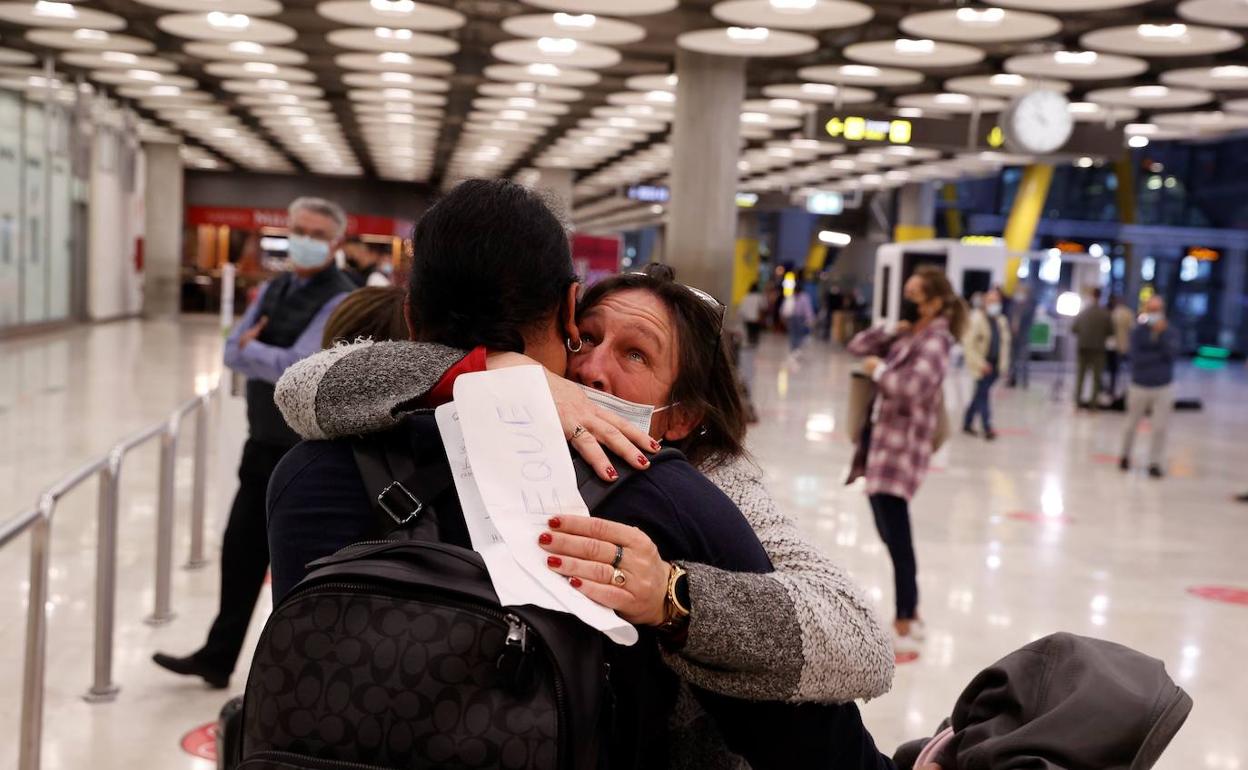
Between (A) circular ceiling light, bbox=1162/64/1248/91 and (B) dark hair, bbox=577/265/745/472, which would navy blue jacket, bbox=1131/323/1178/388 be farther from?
(B) dark hair, bbox=577/265/745/472

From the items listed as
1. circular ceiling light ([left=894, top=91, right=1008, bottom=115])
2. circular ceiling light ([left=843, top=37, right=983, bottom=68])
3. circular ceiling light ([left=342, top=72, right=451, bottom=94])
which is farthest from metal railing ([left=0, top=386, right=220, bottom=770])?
circular ceiling light ([left=894, top=91, right=1008, bottom=115])

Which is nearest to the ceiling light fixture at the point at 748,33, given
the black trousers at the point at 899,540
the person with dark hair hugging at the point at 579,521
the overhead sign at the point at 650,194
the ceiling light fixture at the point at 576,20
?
the ceiling light fixture at the point at 576,20

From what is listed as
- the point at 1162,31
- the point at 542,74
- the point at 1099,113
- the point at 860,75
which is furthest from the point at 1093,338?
the point at 542,74

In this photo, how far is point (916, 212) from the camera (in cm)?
→ 3494

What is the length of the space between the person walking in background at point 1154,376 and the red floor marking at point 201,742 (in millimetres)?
10657

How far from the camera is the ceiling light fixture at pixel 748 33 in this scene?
13781 mm

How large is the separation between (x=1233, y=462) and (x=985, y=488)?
465 cm

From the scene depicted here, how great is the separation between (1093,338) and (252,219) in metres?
33.1

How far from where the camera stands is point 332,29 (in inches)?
625

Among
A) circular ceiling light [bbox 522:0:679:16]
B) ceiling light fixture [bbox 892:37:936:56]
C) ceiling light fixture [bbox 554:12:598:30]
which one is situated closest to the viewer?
Answer: circular ceiling light [bbox 522:0:679:16]

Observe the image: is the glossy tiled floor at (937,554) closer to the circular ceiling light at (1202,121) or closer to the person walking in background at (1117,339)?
the person walking in background at (1117,339)

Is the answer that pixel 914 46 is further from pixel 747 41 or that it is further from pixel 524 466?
pixel 524 466

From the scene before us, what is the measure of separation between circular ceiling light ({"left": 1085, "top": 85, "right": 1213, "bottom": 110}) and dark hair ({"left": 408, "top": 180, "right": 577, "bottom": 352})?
56.3ft

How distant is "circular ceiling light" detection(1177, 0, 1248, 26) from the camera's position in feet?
37.7
